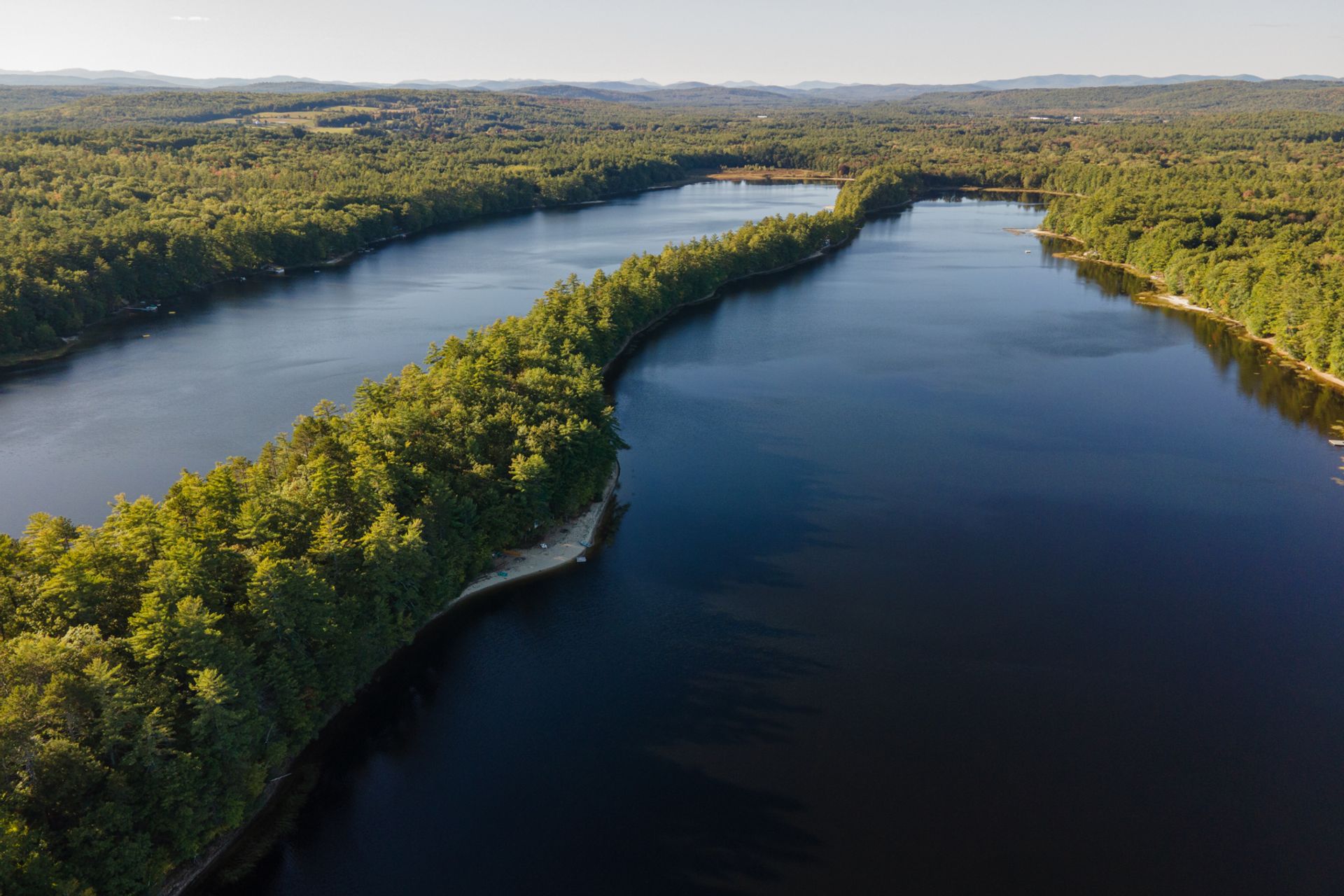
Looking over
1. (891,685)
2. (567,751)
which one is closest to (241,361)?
(567,751)

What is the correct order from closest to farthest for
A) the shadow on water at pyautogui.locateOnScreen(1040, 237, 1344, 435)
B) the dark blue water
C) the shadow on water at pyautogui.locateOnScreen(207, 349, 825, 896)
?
the shadow on water at pyautogui.locateOnScreen(207, 349, 825, 896) < the dark blue water < the shadow on water at pyautogui.locateOnScreen(1040, 237, 1344, 435)

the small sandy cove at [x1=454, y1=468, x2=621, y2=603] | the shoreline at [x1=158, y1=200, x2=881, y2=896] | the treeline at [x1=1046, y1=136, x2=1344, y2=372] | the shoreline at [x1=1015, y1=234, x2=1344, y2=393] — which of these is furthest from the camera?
the treeline at [x1=1046, y1=136, x2=1344, y2=372]

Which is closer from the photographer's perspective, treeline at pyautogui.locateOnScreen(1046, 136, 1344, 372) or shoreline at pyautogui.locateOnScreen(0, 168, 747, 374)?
shoreline at pyautogui.locateOnScreen(0, 168, 747, 374)

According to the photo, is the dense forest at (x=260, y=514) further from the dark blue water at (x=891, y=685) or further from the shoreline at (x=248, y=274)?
the dark blue water at (x=891, y=685)

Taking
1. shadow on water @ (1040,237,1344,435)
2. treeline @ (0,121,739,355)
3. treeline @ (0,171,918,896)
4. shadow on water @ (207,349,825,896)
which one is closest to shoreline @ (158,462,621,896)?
shadow on water @ (207,349,825,896)

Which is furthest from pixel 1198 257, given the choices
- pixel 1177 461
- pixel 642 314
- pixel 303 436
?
pixel 303 436

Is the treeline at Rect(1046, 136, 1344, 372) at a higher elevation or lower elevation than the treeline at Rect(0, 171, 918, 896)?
higher

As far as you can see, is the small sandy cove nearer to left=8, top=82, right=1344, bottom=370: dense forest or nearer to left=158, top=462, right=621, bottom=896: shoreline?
left=158, top=462, right=621, bottom=896: shoreline

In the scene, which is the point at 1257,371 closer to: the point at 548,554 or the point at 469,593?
the point at 548,554

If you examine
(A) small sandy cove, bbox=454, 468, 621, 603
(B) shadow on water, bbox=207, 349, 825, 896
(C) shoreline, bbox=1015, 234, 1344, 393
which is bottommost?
(B) shadow on water, bbox=207, 349, 825, 896
